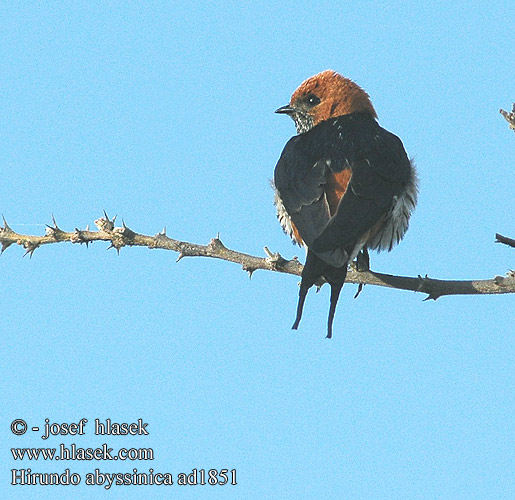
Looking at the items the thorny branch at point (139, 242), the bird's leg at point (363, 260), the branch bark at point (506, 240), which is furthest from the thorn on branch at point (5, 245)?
the branch bark at point (506, 240)

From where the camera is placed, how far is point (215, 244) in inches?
236

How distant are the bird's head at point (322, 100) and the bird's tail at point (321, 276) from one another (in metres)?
2.75

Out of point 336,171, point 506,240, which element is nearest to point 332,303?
point 336,171

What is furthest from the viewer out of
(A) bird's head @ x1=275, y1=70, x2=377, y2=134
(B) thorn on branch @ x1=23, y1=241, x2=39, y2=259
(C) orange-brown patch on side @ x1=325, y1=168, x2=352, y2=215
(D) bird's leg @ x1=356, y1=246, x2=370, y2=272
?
(A) bird's head @ x1=275, y1=70, x2=377, y2=134

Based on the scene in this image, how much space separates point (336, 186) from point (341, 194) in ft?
0.31

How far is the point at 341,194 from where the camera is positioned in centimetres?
720

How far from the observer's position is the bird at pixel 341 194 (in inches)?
260

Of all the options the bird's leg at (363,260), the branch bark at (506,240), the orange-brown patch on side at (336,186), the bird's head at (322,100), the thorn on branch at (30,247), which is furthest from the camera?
the bird's head at (322,100)

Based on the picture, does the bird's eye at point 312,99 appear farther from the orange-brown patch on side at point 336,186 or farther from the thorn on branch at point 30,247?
the thorn on branch at point 30,247

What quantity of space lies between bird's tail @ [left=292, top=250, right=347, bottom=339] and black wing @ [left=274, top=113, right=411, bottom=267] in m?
0.09

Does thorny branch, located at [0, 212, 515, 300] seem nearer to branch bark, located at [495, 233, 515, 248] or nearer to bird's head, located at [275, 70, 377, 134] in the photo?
branch bark, located at [495, 233, 515, 248]

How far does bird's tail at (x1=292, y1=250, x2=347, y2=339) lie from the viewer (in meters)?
6.39

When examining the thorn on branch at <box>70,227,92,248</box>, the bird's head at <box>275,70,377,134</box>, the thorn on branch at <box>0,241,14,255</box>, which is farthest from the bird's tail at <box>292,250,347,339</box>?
the bird's head at <box>275,70,377,134</box>

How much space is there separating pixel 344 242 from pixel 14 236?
2.49 metres
